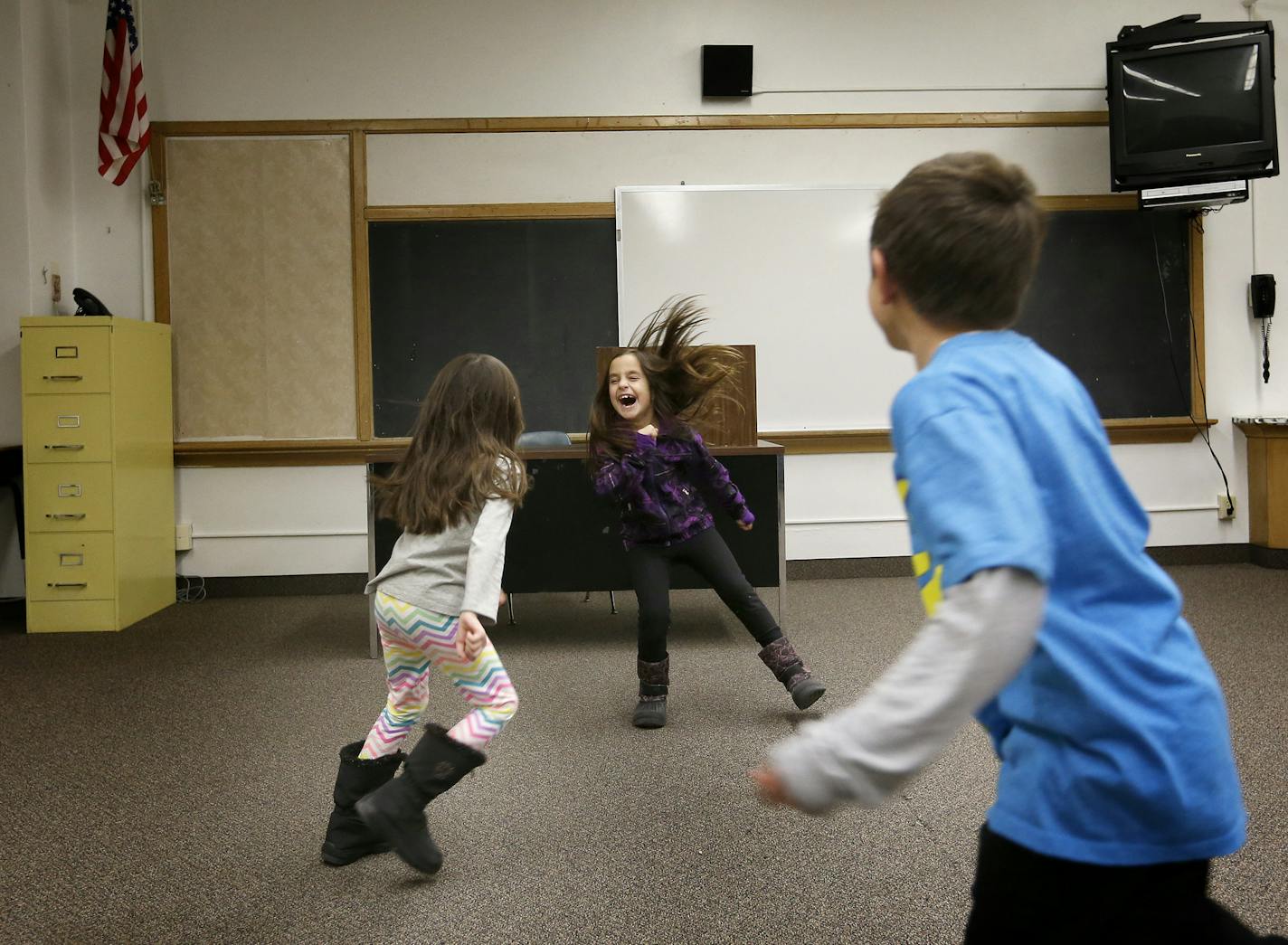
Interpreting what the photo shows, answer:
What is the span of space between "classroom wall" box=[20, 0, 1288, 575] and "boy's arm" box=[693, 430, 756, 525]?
2.60 meters

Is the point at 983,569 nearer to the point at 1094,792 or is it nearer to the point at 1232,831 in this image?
the point at 1094,792

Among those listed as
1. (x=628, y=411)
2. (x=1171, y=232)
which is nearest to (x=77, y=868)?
(x=628, y=411)

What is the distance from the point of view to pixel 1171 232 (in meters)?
5.98

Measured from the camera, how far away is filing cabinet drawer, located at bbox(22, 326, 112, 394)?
4832 millimetres

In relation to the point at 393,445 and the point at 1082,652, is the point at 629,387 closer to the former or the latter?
the point at 1082,652

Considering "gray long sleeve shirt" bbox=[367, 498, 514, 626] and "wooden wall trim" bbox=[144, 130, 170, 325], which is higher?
"wooden wall trim" bbox=[144, 130, 170, 325]

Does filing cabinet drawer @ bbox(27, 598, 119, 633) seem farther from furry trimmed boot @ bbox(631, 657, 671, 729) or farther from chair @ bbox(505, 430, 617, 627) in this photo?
furry trimmed boot @ bbox(631, 657, 671, 729)

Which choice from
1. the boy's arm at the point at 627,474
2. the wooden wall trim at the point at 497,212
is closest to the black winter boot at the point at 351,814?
the boy's arm at the point at 627,474

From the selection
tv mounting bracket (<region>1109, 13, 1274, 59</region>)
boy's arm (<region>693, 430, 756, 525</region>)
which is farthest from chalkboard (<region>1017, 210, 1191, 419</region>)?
boy's arm (<region>693, 430, 756, 525</region>)

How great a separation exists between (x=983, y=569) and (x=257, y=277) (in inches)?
220

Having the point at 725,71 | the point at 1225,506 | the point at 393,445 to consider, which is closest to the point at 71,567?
the point at 393,445

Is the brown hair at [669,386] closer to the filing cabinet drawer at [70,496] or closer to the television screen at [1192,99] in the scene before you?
the filing cabinet drawer at [70,496]

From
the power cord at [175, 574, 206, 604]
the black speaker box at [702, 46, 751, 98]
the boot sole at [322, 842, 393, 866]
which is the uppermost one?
the black speaker box at [702, 46, 751, 98]

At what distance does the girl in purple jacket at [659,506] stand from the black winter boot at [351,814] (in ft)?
3.72
